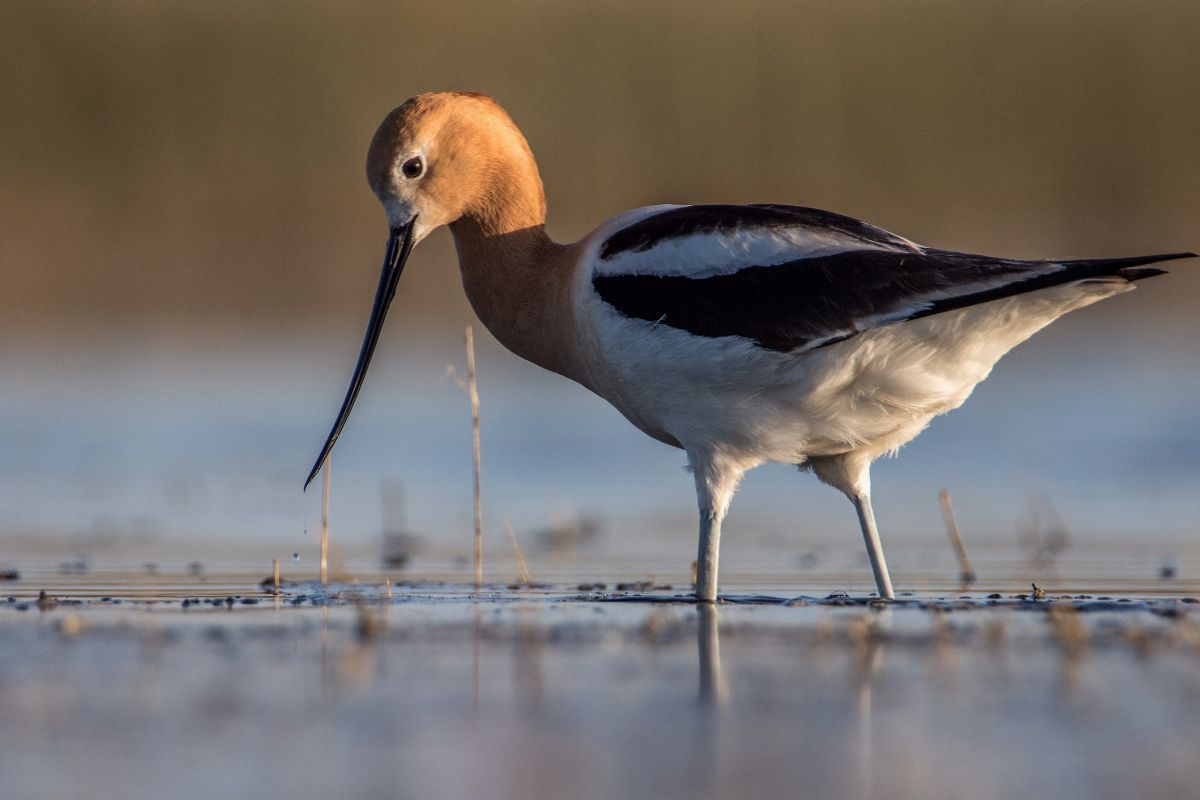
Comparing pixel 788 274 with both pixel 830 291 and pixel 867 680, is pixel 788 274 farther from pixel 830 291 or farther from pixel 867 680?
pixel 867 680

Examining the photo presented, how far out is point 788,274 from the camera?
6.58 metres

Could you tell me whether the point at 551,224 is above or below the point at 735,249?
above

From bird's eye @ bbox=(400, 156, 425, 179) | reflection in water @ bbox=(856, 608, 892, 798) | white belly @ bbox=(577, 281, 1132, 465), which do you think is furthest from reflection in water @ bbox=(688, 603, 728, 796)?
bird's eye @ bbox=(400, 156, 425, 179)

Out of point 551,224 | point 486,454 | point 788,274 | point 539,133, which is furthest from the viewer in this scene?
point 539,133

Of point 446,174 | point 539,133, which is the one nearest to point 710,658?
point 446,174

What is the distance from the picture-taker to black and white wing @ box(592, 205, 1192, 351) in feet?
20.8

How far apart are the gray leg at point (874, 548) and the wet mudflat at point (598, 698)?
30cm

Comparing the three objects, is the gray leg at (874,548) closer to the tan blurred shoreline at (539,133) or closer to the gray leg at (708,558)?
the gray leg at (708,558)

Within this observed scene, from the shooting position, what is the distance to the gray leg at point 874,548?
22.0ft

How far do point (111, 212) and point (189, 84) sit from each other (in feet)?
12.2

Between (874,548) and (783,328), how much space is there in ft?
3.17

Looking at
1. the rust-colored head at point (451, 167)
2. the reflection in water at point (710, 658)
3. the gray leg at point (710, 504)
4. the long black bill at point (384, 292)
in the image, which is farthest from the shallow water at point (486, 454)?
the reflection in water at point (710, 658)

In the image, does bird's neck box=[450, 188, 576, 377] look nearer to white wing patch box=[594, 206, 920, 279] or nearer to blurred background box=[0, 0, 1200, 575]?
white wing patch box=[594, 206, 920, 279]

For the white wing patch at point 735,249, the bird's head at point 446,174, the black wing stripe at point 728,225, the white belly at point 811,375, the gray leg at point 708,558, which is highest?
the bird's head at point 446,174
